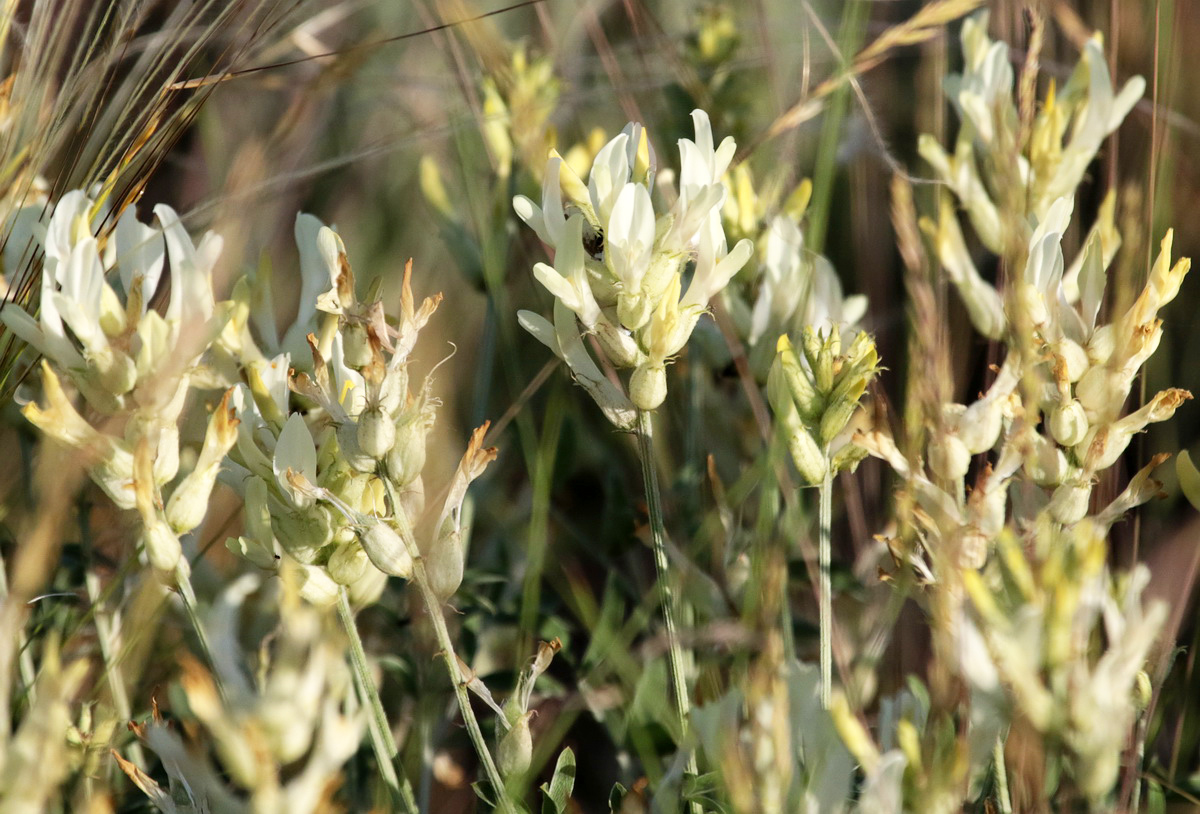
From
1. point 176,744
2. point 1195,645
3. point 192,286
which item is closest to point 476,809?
point 176,744

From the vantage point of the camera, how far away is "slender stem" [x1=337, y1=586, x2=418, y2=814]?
840 millimetres

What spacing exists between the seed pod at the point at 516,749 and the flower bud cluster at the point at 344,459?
0.11 metres

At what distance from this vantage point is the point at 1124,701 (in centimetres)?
65

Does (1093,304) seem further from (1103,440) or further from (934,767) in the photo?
(934,767)

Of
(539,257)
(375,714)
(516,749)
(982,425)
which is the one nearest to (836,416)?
(982,425)

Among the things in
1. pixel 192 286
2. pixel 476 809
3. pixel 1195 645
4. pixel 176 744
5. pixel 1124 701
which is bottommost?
pixel 476 809

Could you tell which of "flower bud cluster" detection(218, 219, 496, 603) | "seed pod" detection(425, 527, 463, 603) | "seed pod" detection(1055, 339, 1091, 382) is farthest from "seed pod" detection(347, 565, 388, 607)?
"seed pod" detection(1055, 339, 1091, 382)

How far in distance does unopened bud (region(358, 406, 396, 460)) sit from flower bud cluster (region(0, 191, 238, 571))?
118mm

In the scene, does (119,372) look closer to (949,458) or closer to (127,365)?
(127,365)

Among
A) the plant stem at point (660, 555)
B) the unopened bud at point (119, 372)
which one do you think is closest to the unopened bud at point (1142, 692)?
the plant stem at point (660, 555)

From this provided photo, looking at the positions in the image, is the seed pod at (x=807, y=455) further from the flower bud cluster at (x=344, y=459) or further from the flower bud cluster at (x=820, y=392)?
the flower bud cluster at (x=344, y=459)

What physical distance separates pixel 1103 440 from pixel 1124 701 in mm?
255

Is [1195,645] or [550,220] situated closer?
[550,220]

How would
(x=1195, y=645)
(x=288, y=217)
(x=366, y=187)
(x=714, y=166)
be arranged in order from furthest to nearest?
(x=366, y=187) < (x=288, y=217) < (x=1195, y=645) < (x=714, y=166)
